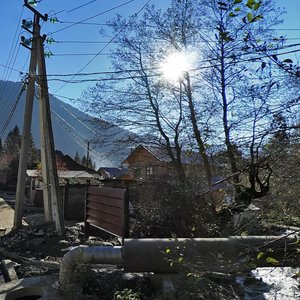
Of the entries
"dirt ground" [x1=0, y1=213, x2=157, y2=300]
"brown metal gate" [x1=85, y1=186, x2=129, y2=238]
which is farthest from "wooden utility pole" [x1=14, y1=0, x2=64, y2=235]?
"brown metal gate" [x1=85, y1=186, x2=129, y2=238]

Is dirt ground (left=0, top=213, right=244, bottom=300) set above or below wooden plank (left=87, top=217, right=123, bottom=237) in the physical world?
below

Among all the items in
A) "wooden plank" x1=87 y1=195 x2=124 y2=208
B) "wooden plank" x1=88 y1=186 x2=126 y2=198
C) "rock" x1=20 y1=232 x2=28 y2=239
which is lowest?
"rock" x1=20 y1=232 x2=28 y2=239

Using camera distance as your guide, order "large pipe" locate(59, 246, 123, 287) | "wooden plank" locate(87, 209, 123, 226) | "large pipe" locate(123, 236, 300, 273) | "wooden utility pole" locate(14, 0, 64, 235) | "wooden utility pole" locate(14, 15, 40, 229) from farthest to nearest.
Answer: "wooden utility pole" locate(14, 15, 40, 229), "wooden utility pole" locate(14, 0, 64, 235), "wooden plank" locate(87, 209, 123, 226), "large pipe" locate(59, 246, 123, 287), "large pipe" locate(123, 236, 300, 273)

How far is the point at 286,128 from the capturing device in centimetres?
332

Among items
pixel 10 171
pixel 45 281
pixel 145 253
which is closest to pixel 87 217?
pixel 45 281

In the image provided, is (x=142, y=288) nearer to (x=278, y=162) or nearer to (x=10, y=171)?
(x=278, y=162)

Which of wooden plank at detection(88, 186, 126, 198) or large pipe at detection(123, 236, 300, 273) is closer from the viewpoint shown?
large pipe at detection(123, 236, 300, 273)

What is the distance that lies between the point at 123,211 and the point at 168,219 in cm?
102

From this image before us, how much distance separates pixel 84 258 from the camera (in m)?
6.04

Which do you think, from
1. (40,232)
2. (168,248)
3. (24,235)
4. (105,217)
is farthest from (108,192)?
(24,235)

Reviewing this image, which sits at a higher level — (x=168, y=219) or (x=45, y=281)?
(x=168, y=219)

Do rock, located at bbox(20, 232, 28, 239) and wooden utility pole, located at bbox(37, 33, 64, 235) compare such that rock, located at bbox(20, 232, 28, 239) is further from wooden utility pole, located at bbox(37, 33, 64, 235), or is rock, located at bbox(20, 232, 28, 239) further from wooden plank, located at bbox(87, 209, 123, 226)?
wooden plank, located at bbox(87, 209, 123, 226)

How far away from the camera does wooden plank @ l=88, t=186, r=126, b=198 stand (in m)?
9.05

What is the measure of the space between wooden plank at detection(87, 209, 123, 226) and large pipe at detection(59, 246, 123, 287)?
264 cm
